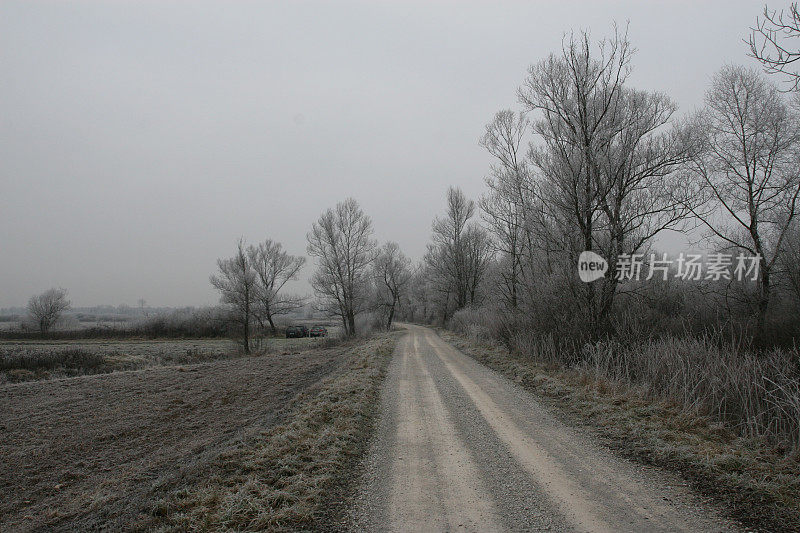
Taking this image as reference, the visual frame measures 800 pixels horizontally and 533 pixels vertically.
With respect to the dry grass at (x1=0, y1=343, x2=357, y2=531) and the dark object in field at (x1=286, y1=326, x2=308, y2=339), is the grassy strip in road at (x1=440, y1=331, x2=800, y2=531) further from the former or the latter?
the dark object in field at (x1=286, y1=326, x2=308, y2=339)

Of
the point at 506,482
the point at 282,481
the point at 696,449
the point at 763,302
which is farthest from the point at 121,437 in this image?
the point at 763,302

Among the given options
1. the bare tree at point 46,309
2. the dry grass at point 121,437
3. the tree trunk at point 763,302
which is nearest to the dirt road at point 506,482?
the dry grass at point 121,437

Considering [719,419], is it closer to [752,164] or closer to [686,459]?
[686,459]

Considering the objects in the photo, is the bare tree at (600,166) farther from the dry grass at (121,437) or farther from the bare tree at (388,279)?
the bare tree at (388,279)

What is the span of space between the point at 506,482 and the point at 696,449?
2.51 metres

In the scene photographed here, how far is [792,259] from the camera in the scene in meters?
15.4

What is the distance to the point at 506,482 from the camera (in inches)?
175

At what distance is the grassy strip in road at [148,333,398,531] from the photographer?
3.73m

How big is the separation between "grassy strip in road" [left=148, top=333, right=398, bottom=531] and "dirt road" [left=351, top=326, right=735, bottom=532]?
329 mm

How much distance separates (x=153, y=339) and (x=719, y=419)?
5746cm

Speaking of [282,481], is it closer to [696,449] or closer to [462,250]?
[696,449]

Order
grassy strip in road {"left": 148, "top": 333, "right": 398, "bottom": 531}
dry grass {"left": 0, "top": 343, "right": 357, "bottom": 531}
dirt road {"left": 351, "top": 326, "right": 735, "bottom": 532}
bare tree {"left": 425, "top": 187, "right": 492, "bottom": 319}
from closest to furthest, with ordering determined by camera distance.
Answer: dirt road {"left": 351, "top": 326, "right": 735, "bottom": 532} → grassy strip in road {"left": 148, "top": 333, "right": 398, "bottom": 531} → dry grass {"left": 0, "top": 343, "right": 357, "bottom": 531} → bare tree {"left": 425, "top": 187, "right": 492, "bottom": 319}

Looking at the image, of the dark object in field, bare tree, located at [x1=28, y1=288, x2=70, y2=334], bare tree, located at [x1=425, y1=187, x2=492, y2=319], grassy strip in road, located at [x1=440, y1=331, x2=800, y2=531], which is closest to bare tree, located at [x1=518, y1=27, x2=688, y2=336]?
grassy strip in road, located at [x1=440, y1=331, x2=800, y2=531]

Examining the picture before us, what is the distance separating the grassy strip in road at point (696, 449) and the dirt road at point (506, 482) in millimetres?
316
